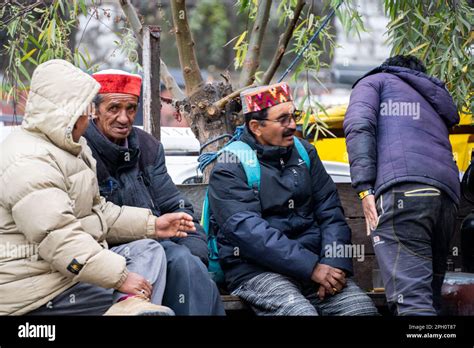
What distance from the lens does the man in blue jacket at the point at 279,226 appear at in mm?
5457

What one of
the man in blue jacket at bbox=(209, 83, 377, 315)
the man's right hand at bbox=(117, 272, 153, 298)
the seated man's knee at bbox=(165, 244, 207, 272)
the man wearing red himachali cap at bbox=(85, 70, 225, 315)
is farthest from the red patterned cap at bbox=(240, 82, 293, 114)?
the man's right hand at bbox=(117, 272, 153, 298)

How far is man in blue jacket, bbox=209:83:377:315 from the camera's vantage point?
5457 mm

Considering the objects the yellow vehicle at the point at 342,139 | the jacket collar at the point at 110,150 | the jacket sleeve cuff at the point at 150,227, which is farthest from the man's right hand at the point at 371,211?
the yellow vehicle at the point at 342,139

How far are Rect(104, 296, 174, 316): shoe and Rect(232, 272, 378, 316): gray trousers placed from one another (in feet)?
2.89

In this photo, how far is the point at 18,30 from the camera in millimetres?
7230

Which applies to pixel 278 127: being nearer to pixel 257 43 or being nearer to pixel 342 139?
pixel 257 43

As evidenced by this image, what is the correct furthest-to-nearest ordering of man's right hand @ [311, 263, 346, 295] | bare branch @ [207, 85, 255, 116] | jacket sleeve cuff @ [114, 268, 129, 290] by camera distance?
bare branch @ [207, 85, 255, 116] → man's right hand @ [311, 263, 346, 295] → jacket sleeve cuff @ [114, 268, 129, 290]

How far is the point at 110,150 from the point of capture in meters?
5.32

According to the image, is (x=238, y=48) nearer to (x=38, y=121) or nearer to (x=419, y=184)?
(x=419, y=184)

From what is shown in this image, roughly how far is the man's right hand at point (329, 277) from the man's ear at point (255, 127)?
890 mm

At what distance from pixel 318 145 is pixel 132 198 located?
4522mm

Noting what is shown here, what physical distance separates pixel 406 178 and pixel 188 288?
139 centimetres

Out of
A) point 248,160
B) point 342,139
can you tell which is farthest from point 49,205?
point 342,139

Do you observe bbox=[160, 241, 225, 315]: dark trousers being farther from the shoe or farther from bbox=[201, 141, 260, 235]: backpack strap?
bbox=[201, 141, 260, 235]: backpack strap
